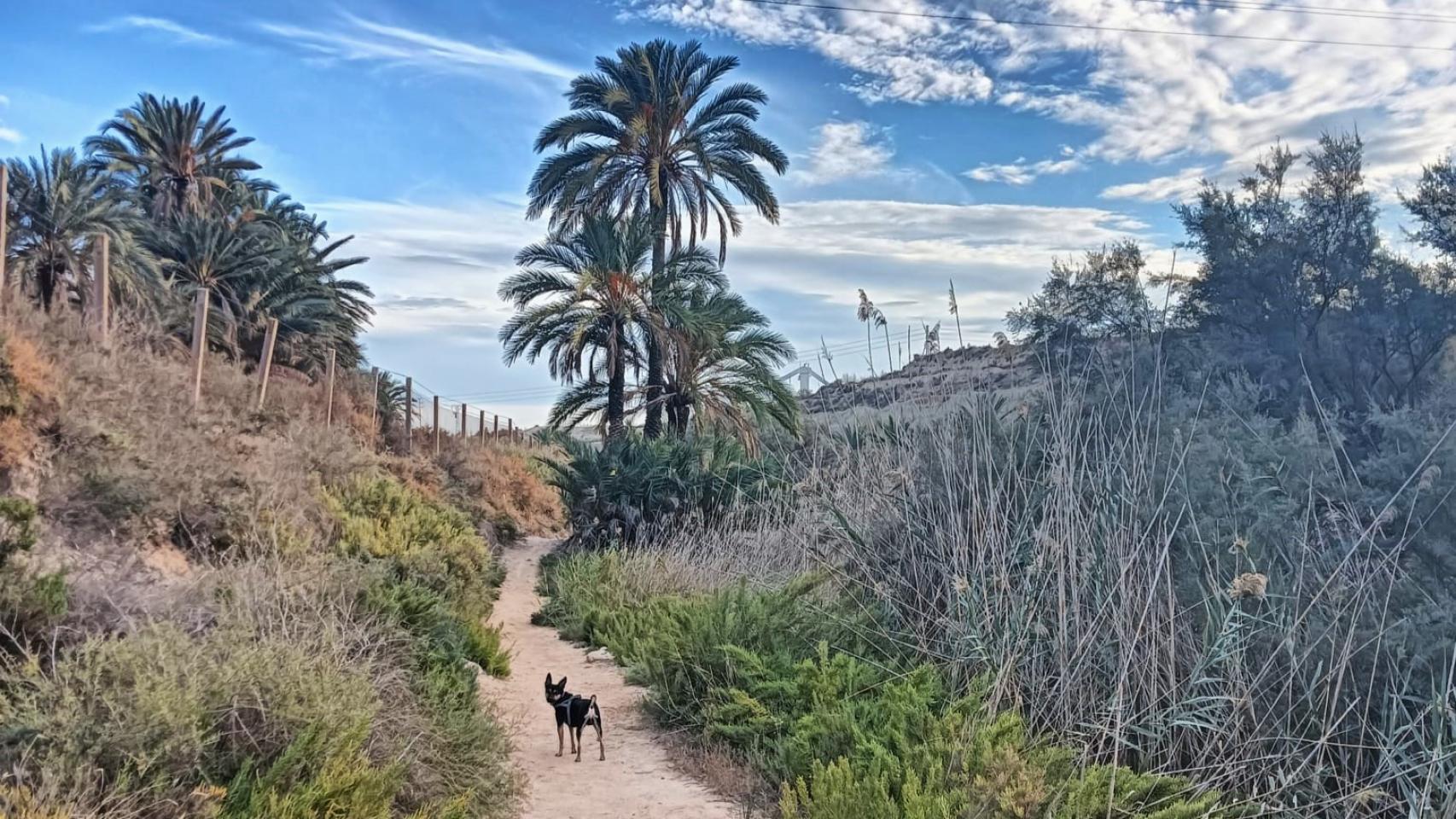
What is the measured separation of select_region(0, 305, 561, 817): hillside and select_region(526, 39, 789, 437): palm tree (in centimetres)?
1176

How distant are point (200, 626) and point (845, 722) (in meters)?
3.31

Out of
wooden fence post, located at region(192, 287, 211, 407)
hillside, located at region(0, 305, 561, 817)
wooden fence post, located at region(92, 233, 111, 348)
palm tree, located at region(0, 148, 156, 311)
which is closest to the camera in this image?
hillside, located at region(0, 305, 561, 817)

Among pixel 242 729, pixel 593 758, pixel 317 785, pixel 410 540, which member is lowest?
pixel 593 758

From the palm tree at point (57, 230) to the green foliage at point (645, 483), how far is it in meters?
A: 8.88

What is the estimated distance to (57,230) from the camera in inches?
656

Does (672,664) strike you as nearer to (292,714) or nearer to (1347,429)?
(292,714)

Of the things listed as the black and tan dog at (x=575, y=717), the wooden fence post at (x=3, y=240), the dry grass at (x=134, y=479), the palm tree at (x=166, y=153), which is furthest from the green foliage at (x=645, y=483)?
the palm tree at (x=166, y=153)

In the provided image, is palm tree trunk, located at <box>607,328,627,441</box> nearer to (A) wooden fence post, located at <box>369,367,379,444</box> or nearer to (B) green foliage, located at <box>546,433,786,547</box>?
(B) green foliage, located at <box>546,433,786,547</box>

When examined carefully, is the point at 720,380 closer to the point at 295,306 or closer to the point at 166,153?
the point at 295,306

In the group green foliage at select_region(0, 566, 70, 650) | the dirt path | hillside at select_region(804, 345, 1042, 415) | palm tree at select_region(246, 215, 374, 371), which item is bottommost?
the dirt path

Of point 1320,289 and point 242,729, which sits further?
point 1320,289

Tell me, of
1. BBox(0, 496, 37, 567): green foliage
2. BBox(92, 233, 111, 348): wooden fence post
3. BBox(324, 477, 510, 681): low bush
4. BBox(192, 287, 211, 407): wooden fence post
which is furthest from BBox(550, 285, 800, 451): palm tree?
BBox(0, 496, 37, 567): green foliage

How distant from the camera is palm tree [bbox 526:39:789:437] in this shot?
21.4m

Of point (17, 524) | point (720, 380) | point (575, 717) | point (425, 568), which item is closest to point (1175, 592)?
point (575, 717)
